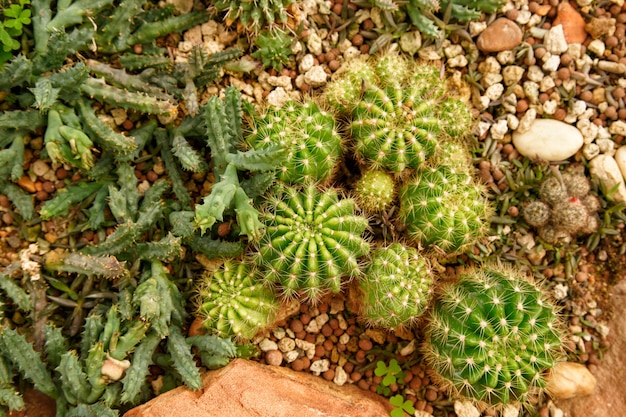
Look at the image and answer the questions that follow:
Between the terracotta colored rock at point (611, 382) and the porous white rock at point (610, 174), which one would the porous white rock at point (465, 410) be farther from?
the porous white rock at point (610, 174)

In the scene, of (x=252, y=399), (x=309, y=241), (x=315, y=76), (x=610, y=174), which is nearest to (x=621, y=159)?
(x=610, y=174)

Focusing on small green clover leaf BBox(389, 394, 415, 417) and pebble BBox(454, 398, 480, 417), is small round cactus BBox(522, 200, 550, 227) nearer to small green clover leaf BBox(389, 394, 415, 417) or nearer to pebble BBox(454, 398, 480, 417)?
pebble BBox(454, 398, 480, 417)

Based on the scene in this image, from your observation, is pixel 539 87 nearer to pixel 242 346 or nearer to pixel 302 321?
pixel 302 321

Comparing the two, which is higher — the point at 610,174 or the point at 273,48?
the point at 273,48

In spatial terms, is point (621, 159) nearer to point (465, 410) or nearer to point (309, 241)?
point (465, 410)

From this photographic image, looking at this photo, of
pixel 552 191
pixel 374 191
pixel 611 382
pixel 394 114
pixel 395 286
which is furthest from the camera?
pixel 552 191

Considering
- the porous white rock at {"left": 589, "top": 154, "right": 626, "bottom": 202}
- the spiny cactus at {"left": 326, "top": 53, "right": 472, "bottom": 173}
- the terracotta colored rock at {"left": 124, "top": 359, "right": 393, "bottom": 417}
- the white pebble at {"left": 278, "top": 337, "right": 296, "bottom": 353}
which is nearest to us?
the terracotta colored rock at {"left": 124, "top": 359, "right": 393, "bottom": 417}

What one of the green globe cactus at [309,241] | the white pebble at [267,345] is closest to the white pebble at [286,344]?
the white pebble at [267,345]

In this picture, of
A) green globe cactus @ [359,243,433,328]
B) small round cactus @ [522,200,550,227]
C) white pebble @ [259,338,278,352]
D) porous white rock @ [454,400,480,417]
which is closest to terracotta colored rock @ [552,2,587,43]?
small round cactus @ [522,200,550,227]
